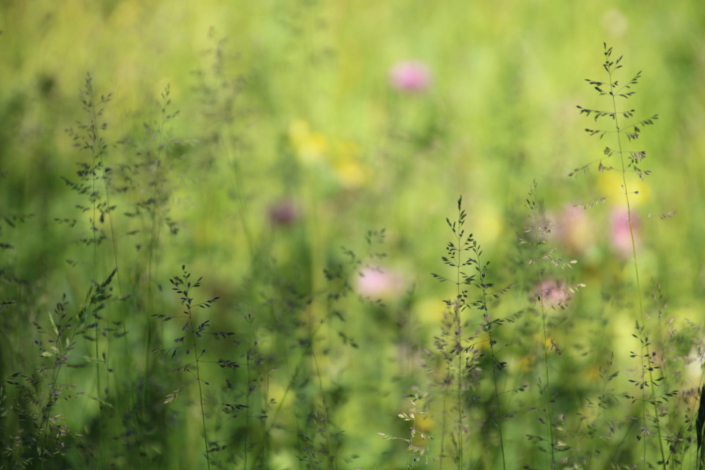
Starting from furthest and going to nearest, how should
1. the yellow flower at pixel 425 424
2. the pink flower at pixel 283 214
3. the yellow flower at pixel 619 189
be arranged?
the yellow flower at pixel 619 189 → the pink flower at pixel 283 214 → the yellow flower at pixel 425 424

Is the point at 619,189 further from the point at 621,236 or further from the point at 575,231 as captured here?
the point at 575,231

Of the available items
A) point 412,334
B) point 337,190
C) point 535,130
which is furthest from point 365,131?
point 412,334

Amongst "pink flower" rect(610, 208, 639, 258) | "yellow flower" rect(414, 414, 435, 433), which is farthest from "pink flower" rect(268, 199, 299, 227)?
"pink flower" rect(610, 208, 639, 258)

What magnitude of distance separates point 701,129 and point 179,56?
2.23 metres

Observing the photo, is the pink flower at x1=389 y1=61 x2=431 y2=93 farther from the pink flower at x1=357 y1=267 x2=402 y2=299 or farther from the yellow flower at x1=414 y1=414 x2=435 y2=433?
the yellow flower at x1=414 y1=414 x2=435 y2=433

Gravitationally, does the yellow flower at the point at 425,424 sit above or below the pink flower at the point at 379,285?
below

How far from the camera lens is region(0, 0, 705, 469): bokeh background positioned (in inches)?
48.7

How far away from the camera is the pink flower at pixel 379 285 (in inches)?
60.9

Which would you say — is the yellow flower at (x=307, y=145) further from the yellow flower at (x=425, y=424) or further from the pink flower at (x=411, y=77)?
the yellow flower at (x=425, y=424)

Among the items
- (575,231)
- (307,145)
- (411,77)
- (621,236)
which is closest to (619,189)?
(621,236)

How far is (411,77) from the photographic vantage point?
7.36 ft

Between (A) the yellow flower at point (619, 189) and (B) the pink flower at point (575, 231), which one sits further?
(A) the yellow flower at point (619, 189)

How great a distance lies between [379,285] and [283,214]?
17.2 inches

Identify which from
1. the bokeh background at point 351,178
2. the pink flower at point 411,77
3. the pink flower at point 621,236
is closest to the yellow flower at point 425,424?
the bokeh background at point 351,178
